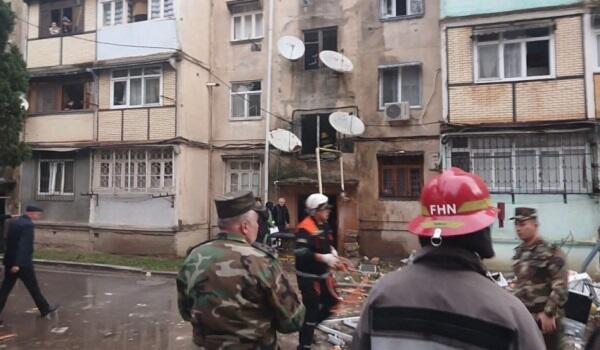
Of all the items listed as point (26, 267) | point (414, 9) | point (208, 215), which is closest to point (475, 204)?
point (26, 267)

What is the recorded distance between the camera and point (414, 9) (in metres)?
13.9

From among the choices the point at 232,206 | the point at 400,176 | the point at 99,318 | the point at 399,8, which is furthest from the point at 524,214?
the point at 399,8

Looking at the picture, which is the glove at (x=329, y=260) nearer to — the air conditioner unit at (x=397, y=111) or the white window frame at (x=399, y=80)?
the air conditioner unit at (x=397, y=111)

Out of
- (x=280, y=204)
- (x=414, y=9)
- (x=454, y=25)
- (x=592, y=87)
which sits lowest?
(x=280, y=204)

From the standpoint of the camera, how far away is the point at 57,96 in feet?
55.1

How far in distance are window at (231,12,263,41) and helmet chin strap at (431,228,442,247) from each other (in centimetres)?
1530

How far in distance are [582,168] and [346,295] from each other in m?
6.98

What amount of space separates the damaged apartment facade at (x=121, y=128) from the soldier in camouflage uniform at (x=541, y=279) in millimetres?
11820

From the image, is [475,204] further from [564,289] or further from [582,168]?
[582,168]

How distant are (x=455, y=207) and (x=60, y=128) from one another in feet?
55.2

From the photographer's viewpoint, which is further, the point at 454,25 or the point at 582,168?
the point at 454,25

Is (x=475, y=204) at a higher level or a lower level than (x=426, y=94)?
lower

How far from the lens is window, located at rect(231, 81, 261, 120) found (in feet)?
52.0

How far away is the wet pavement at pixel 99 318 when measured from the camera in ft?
19.8
